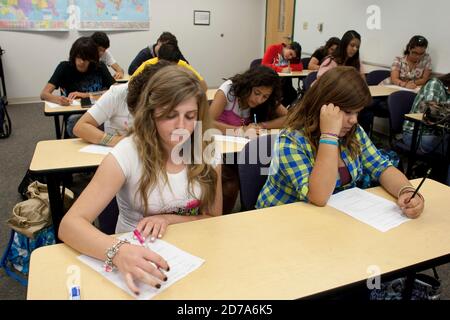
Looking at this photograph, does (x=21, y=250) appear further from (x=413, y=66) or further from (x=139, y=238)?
(x=413, y=66)

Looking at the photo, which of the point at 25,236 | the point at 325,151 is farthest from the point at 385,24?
the point at 25,236

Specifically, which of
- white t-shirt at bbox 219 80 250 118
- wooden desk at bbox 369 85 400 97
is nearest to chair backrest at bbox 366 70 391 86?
wooden desk at bbox 369 85 400 97

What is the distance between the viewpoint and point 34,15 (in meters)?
5.84

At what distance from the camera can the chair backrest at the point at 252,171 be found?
1745mm

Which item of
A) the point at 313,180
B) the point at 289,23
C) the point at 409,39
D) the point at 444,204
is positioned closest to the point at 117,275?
the point at 313,180

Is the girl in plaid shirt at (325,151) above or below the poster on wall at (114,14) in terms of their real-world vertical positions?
below

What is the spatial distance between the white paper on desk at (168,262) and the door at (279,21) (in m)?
6.28

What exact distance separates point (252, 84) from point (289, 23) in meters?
4.75

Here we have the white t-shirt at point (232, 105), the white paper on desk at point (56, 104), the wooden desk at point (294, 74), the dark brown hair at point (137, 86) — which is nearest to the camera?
the dark brown hair at point (137, 86)

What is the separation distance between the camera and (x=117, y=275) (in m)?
1.02

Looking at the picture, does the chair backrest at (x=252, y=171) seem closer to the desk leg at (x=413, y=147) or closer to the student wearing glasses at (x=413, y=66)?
the desk leg at (x=413, y=147)

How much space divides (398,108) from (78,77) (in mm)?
2758

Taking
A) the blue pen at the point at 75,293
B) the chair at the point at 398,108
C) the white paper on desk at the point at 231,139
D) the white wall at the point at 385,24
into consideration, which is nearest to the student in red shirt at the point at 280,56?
the white wall at the point at 385,24
